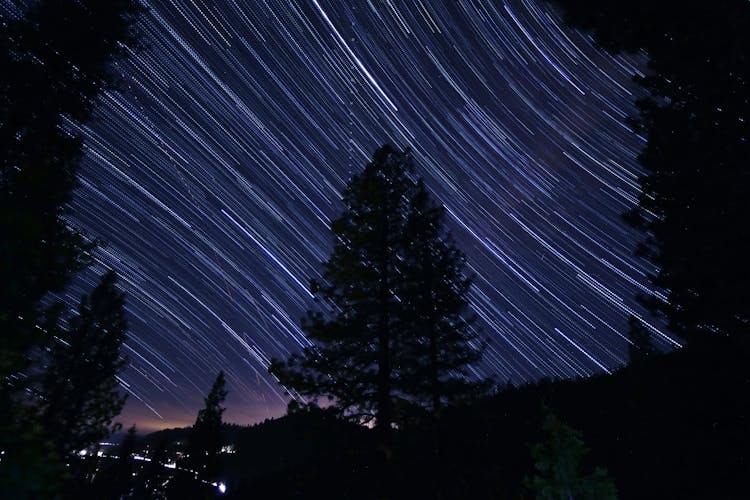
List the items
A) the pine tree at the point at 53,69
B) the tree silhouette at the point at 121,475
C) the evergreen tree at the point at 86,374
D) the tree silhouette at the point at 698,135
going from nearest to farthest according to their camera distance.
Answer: the tree silhouette at the point at 698,135 < the pine tree at the point at 53,69 < the evergreen tree at the point at 86,374 < the tree silhouette at the point at 121,475

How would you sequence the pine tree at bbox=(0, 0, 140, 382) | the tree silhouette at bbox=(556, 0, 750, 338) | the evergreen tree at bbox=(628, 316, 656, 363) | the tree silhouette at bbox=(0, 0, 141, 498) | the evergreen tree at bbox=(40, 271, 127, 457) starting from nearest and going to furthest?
the tree silhouette at bbox=(0, 0, 141, 498), the tree silhouette at bbox=(556, 0, 750, 338), the pine tree at bbox=(0, 0, 140, 382), the evergreen tree at bbox=(40, 271, 127, 457), the evergreen tree at bbox=(628, 316, 656, 363)

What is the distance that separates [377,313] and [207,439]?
1278 inches

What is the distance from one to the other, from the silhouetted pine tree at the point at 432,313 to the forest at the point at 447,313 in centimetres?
7

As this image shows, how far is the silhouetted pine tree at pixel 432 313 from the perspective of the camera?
11461 millimetres

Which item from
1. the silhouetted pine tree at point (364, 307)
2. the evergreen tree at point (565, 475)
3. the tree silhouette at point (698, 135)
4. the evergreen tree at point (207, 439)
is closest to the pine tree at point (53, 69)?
the silhouetted pine tree at point (364, 307)

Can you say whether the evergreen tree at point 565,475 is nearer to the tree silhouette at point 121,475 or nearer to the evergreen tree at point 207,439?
the evergreen tree at point 207,439

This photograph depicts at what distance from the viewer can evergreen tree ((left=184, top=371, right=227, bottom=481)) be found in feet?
112

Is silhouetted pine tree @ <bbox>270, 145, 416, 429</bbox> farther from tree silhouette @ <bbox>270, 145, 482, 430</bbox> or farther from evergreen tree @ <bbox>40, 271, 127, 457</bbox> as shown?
evergreen tree @ <bbox>40, 271, 127, 457</bbox>

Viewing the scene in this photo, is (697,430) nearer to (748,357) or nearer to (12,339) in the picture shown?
(748,357)

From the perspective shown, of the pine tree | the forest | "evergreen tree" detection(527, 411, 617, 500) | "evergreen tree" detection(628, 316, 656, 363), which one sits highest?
→ "evergreen tree" detection(628, 316, 656, 363)

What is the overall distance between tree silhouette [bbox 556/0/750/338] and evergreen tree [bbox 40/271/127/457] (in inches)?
918

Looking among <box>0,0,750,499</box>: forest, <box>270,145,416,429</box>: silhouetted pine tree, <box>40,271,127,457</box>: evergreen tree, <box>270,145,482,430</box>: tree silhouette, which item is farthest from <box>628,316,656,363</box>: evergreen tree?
<box>40,271,127,457</box>: evergreen tree

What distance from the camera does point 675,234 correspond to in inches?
323

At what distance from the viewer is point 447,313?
1487 cm
